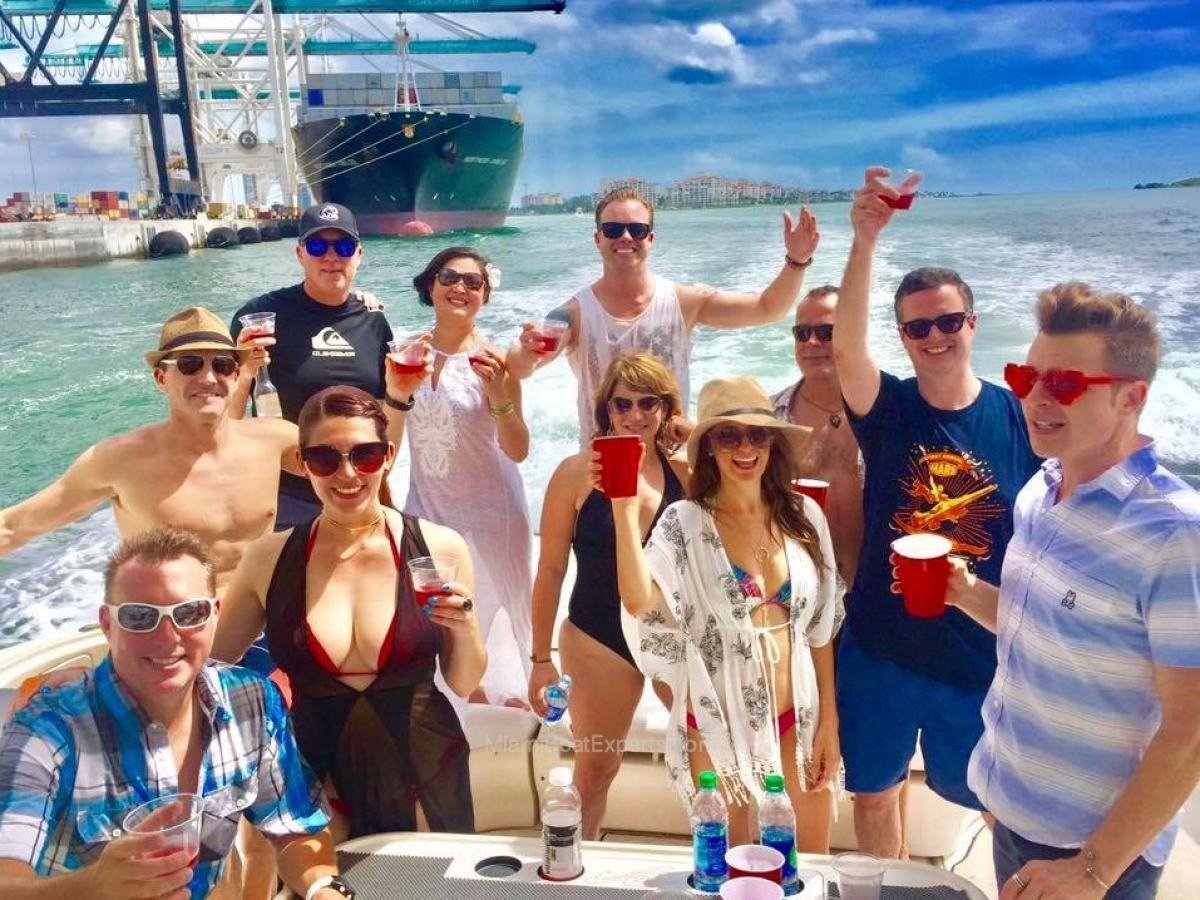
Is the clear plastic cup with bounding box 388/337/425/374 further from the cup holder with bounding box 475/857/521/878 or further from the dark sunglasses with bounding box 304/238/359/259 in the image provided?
the cup holder with bounding box 475/857/521/878

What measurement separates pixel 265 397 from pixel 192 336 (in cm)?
46

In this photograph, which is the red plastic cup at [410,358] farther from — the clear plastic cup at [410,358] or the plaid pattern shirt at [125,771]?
the plaid pattern shirt at [125,771]

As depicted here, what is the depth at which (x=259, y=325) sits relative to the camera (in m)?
2.54

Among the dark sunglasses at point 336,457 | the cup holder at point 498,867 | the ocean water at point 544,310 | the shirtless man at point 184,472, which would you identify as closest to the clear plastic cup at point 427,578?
the dark sunglasses at point 336,457

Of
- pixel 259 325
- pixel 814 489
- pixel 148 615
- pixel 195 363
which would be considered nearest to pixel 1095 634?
pixel 814 489

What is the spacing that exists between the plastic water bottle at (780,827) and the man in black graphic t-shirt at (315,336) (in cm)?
154

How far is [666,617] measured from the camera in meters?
1.93

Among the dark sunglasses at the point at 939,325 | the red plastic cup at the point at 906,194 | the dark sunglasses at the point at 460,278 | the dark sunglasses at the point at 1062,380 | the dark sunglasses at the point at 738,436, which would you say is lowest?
the dark sunglasses at the point at 738,436

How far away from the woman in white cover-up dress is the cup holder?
3.86ft

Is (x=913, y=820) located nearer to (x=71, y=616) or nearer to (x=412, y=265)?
(x=71, y=616)

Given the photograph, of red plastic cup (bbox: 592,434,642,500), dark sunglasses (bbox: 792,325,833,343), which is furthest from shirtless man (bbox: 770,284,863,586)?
red plastic cup (bbox: 592,434,642,500)

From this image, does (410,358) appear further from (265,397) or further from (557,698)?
(557,698)

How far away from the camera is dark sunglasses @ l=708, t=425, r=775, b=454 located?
6.26 feet

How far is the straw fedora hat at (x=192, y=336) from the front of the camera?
2252 millimetres
